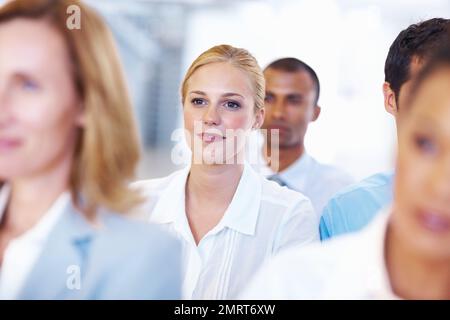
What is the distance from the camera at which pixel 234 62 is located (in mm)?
1547

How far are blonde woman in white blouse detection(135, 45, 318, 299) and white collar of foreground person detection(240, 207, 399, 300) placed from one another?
0.62 feet

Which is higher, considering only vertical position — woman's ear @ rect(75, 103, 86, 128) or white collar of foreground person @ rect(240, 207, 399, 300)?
woman's ear @ rect(75, 103, 86, 128)

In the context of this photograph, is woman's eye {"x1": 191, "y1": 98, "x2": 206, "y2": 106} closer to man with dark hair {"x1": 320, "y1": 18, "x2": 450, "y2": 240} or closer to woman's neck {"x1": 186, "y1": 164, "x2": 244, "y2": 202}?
woman's neck {"x1": 186, "y1": 164, "x2": 244, "y2": 202}

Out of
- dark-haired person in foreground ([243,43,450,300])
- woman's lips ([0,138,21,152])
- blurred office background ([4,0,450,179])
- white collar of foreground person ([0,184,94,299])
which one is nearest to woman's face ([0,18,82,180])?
woman's lips ([0,138,21,152])

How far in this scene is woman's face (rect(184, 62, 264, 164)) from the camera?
152 centimetres

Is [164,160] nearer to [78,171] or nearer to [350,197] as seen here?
[78,171]

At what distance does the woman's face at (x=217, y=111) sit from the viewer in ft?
4.98

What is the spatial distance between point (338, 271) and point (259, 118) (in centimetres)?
48

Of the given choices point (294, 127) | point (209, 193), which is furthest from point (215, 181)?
point (294, 127)

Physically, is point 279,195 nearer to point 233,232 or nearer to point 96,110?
point 233,232

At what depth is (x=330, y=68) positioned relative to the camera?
170 cm

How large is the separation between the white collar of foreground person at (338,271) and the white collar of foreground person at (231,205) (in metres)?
0.22

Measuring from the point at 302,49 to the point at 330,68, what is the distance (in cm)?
9
